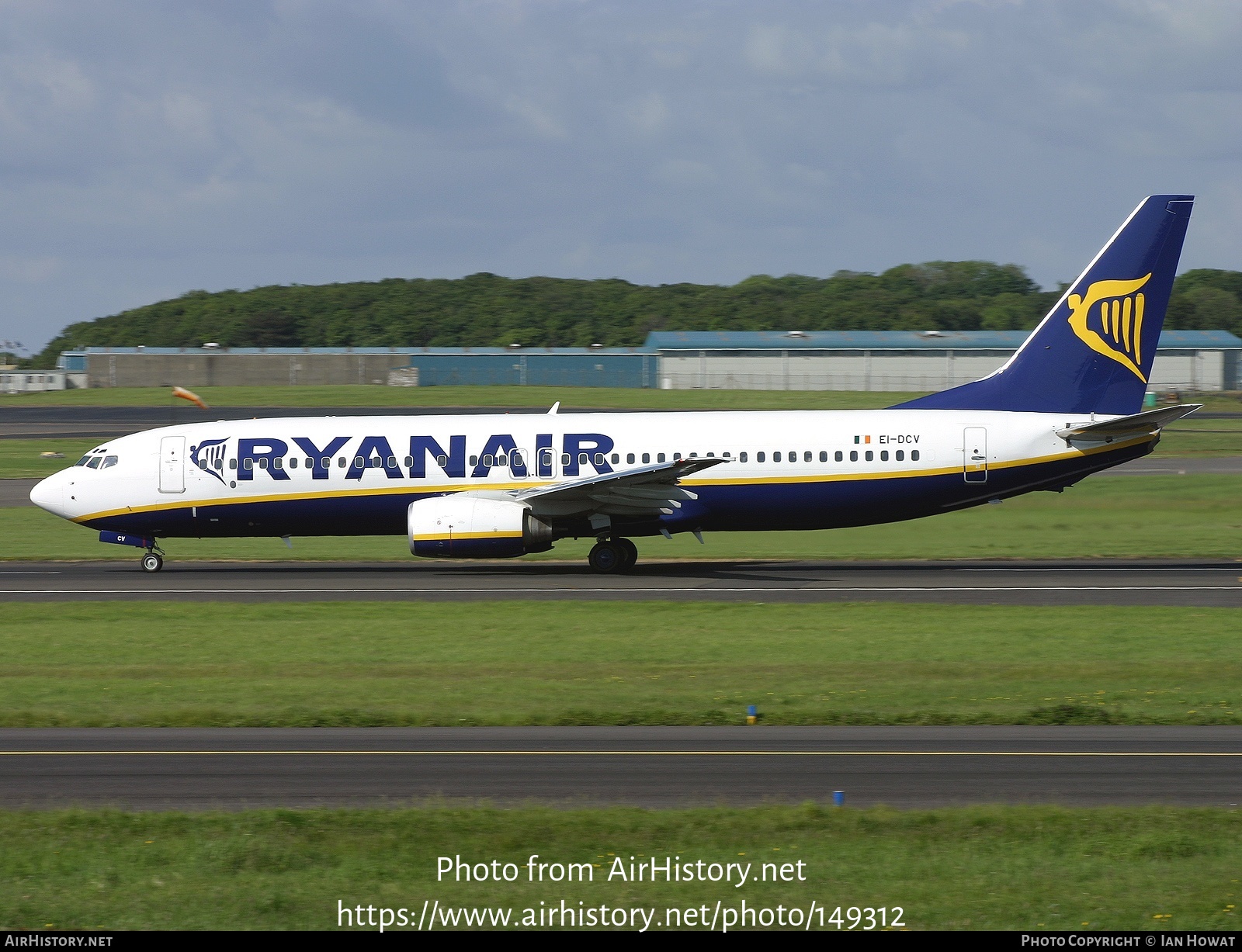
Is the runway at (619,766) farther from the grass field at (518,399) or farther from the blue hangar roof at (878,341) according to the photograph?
the blue hangar roof at (878,341)

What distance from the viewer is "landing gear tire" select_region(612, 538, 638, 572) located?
31.6 m

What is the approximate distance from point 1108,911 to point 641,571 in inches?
926

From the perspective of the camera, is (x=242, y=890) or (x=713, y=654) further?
(x=713, y=654)

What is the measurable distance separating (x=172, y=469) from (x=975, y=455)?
62.3ft

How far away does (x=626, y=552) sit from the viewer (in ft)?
104

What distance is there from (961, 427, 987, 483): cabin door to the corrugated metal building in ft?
228

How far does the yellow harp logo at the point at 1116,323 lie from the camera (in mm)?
31422

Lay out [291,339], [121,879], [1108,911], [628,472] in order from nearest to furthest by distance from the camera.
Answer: [1108,911]
[121,879]
[628,472]
[291,339]

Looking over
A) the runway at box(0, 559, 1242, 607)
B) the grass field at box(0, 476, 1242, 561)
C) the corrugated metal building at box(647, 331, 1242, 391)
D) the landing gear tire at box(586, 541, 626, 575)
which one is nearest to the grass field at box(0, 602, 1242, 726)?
the runway at box(0, 559, 1242, 607)

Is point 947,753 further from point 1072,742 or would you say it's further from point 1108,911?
point 1108,911

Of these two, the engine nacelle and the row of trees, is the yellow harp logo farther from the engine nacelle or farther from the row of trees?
the row of trees

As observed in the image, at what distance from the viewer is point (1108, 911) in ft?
30.3

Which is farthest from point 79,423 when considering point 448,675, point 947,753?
point 947,753

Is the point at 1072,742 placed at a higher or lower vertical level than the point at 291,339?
lower
